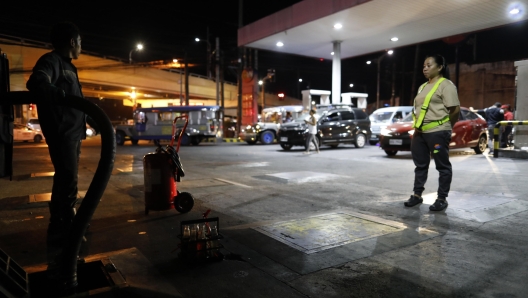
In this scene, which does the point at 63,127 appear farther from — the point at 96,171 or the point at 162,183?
the point at 162,183

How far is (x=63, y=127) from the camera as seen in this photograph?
10.7ft

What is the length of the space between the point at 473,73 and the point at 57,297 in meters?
38.9

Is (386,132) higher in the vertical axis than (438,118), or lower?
lower

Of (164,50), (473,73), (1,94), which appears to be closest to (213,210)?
(1,94)

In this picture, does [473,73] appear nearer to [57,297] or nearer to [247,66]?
[247,66]

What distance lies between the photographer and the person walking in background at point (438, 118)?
4.83m

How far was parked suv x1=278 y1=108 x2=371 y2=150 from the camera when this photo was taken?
16.0m

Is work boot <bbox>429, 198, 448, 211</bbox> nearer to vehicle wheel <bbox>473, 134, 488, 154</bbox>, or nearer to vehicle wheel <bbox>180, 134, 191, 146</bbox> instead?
vehicle wheel <bbox>473, 134, 488, 154</bbox>

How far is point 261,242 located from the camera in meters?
3.59

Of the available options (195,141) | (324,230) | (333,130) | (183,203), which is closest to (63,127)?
(183,203)

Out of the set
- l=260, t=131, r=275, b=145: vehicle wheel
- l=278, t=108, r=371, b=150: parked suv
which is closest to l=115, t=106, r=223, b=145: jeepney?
l=260, t=131, r=275, b=145: vehicle wheel

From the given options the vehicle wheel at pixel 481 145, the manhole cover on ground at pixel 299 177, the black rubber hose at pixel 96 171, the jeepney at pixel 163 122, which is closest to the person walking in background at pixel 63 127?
the black rubber hose at pixel 96 171

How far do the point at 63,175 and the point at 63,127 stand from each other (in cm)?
43

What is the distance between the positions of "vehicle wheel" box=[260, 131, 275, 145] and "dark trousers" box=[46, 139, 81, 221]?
58.8 feet
